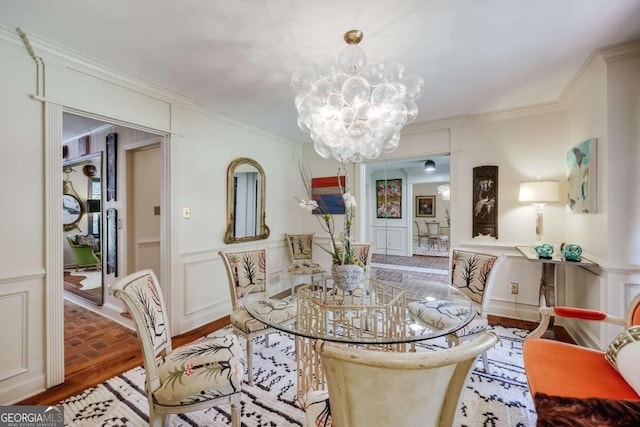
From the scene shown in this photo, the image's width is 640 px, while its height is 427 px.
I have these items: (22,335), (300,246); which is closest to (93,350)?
(22,335)

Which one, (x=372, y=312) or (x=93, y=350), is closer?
(x=372, y=312)

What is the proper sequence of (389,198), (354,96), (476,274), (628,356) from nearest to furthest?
1. (628,356)
2. (354,96)
3. (476,274)
4. (389,198)

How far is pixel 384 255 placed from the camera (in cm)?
525

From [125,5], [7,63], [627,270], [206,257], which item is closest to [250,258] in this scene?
[206,257]

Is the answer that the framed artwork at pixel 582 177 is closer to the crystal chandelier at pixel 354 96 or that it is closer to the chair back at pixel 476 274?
the chair back at pixel 476 274

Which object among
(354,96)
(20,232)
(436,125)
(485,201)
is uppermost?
(436,125)

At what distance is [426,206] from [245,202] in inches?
207

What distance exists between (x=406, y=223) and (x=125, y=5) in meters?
4.93

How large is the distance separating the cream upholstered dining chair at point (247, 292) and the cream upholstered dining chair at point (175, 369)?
0.39m

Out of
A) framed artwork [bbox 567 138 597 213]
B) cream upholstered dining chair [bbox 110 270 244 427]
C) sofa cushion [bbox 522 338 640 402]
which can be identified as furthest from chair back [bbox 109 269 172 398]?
framed artwork [bbox 567 138 597 213]

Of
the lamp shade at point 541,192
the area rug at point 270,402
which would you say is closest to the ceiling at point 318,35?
the lamp shade at point 541,192

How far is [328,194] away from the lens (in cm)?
435

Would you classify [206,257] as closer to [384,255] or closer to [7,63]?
[7,63]

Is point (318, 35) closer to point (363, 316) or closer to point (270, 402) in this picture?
point (363, 316)
